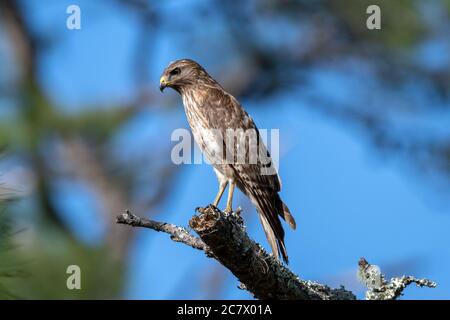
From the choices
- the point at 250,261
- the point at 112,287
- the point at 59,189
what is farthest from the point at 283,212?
the point at 59,189

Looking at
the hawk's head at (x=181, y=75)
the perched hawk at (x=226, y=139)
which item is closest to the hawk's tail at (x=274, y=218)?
the perched hawk at (x=226, y=139)

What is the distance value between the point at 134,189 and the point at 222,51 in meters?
2.31

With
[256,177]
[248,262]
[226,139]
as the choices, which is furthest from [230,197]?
[248,262]

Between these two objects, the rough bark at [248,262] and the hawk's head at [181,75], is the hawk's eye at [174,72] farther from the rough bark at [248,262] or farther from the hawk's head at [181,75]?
the rough bark at [248,262]

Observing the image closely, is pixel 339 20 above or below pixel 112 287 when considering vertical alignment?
above

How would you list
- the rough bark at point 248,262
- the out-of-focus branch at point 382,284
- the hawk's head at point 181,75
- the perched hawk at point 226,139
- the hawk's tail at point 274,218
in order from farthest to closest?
the hawk's head at point 181,75 → the perched hawk at point 226,139 → the hawk's tail at point 274,218 → the out-of-focus branch at point 382,284 → the rough bark at point 248,262

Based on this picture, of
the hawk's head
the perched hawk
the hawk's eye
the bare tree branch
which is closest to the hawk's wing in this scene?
the perched hawk

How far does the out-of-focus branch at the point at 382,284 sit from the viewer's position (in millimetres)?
3398

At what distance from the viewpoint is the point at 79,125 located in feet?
37.2

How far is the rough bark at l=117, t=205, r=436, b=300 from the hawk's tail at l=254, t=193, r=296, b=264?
2.75 ft

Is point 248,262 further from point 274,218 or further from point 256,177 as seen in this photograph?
point 256,177

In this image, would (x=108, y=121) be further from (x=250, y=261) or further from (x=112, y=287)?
(x=250, y=261)
